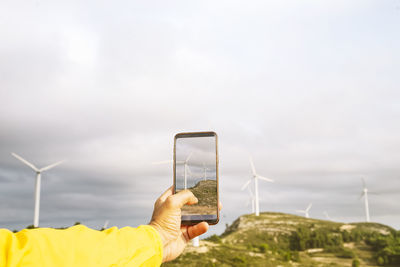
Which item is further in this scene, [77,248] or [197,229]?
[197,229]

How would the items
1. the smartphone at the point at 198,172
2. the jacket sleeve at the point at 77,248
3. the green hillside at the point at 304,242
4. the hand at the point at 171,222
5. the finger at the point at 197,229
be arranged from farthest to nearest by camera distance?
the green hillside at the point at 304,242
the smartphone at the point at 198,172
the finger at the point at 197,229
the hand at the point at 171,222
the jacket sleeve at the point at 77,248

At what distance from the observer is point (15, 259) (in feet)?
7.48

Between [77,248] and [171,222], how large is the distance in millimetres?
1276

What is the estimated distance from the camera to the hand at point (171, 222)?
3639 millimetres

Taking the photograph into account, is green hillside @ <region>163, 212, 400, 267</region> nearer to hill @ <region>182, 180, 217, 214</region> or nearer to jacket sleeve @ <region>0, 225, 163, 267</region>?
hill @ <region>182, 180, 217, 214</region>

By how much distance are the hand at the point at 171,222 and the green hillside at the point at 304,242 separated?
5300cm

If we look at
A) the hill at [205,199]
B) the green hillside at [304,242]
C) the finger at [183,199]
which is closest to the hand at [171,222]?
the finger at [183,199]

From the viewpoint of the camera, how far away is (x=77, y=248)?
255 centimetres

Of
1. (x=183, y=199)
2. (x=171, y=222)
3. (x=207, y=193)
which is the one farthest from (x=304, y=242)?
(x=171, y=222)

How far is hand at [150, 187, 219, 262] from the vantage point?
3.64 metres

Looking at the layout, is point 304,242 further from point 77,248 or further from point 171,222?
point 77,248

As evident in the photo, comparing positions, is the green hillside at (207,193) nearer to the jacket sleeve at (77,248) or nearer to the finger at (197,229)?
the finger at (197,229)

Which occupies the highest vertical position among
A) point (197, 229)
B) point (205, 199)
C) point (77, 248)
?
point (205, 199)

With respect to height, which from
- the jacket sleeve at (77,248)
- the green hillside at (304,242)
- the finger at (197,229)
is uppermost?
the jacket sleeve at (77,248)
